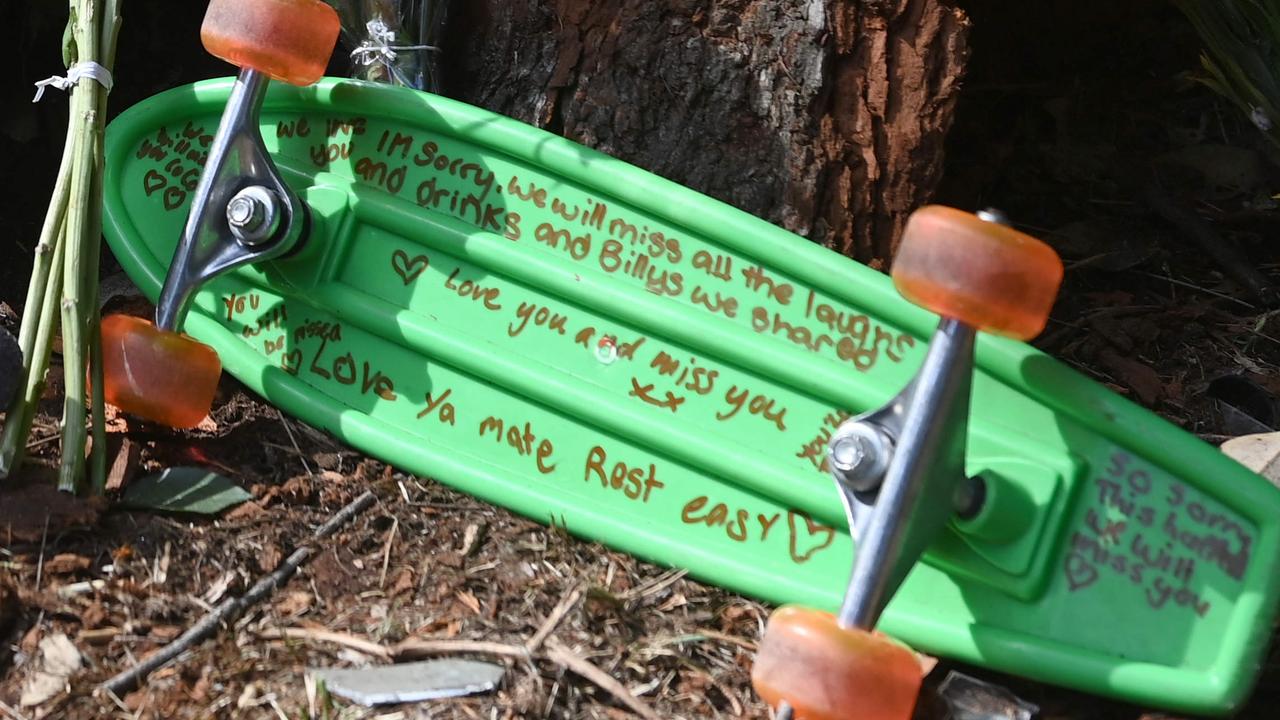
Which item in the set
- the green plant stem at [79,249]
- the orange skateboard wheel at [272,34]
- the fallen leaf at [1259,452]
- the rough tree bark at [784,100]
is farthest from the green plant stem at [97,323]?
the fallen leaf at [1259,452]

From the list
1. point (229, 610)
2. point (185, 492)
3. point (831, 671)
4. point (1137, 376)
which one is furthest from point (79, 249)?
point (1137, 376)

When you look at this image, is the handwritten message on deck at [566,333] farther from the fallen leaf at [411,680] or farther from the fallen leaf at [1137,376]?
the fallen leaf at [1137,376]

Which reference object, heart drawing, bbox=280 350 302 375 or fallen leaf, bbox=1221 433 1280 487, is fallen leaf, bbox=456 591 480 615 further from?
fallen leaf, bbox=1221 433 1280 487

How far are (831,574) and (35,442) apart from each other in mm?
1000

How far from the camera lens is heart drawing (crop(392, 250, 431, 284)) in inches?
72.6

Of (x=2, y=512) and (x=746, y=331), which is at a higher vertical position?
(x=746, y=331)

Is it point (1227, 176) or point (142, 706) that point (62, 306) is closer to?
point (142, 706)

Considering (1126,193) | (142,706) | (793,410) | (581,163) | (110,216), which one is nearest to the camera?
(142,706)

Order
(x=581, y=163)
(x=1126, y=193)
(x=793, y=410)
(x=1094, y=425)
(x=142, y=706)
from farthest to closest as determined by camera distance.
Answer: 1. (x=1126, y=193)
2. (x=581, y=163)
3. (x=793, y=410)
4. (x=1094, y=425)
5. (x=142, y=706)

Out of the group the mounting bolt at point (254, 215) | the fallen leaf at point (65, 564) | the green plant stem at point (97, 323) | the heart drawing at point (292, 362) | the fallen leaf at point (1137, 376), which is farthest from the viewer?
the fallen leaf at point (1137, 376)

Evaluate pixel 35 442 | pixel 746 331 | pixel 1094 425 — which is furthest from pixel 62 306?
pixel 1094 425

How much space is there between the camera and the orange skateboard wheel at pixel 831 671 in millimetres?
1294

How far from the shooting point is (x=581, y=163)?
1771 millimetres

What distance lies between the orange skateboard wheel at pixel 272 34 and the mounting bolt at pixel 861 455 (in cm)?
85
